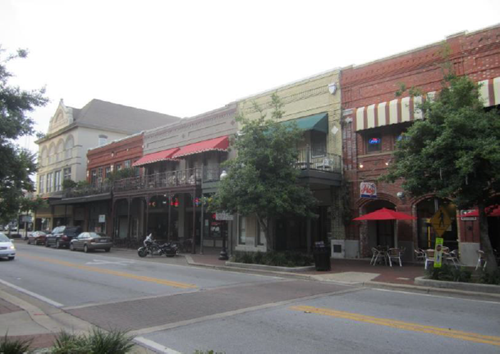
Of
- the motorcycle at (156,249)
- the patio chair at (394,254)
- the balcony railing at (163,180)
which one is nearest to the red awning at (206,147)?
the balcony railing at (163,180)

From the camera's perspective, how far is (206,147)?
26.5 m

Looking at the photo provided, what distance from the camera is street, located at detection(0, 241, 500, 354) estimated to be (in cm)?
611

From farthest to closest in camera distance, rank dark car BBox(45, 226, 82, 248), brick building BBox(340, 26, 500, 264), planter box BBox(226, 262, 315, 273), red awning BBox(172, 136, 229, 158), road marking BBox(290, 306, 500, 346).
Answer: dark car BBox(45, 226, 82, 248)
red awning BBox(172, 136, 229, 158)
brick building BBox(340, 26, 500, 264)
planter box BBox(226, 262, 315, 273)
road marking BBox(290, 306, 500, 346)

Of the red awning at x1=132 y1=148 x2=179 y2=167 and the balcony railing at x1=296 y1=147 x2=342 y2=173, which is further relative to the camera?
the red awning at x1=132 y1=148 x2=179 y2=167

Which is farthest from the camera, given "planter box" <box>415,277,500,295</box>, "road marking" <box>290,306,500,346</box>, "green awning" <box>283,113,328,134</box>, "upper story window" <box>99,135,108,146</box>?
"upper story window" <box>99,135,108,146</box>

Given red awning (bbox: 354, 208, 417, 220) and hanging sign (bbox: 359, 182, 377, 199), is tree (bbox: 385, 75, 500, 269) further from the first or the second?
hanging sign (bbox: 359, 182, 377, 199)

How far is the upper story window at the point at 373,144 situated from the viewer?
19.5 metres

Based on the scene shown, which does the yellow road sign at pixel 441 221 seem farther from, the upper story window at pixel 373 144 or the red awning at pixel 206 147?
the red awning at pixel 206 147

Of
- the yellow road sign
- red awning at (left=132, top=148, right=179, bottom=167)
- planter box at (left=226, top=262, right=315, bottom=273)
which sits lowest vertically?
planter box at (left=226, top=262, right=315, bottom=273)

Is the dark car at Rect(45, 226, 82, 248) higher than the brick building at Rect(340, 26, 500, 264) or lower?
lower

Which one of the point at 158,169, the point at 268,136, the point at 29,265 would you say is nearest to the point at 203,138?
the point at 158,169

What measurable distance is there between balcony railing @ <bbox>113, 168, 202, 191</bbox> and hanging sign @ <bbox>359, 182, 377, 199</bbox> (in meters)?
10.8

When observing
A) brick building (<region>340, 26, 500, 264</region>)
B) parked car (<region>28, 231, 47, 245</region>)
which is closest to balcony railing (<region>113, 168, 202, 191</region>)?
parked car (<region>28, 231, 47, 245</region>)

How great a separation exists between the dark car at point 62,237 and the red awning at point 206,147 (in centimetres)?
1083
